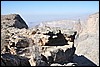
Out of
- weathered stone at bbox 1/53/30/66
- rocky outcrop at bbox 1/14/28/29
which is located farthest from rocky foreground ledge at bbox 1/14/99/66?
rocky outcrop at bbox 1/14/28/29

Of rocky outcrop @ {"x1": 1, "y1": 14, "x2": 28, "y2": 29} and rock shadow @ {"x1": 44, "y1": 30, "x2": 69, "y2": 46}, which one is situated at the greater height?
rocky outcrop @ {"x1": 1, "y1": 14, "x2": 28, "y2": 29}

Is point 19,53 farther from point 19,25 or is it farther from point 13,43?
point 19,25

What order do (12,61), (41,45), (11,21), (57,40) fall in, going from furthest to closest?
(11,21), (57,40), (41,45), (12,61)

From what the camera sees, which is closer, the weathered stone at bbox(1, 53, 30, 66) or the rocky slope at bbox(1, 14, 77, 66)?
the weathered stone at bbox(1, 53, 30, 66)

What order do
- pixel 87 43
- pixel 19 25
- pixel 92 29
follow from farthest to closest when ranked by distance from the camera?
pixel 92 29, pixel 87 43, pixel 19 25

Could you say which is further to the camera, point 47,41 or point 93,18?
point 93,18

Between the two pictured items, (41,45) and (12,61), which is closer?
(12,61)

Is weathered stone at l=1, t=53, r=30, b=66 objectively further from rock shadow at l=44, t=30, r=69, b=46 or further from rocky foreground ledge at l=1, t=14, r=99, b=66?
rock shadow at l=44, t=30, r=69, b=46

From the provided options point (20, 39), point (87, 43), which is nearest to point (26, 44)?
point (20, 39)

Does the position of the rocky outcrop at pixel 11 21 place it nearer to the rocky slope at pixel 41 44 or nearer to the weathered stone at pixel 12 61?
the rocky slope at pixel 41 44

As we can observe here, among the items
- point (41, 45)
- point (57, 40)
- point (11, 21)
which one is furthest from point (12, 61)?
point (11, 21)

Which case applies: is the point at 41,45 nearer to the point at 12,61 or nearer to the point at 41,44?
the point at 41,44
